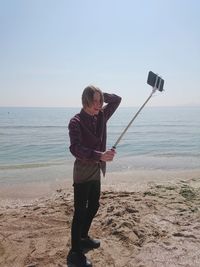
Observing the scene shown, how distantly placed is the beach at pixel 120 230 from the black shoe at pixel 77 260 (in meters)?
0.10

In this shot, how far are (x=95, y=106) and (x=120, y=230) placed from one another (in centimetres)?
215

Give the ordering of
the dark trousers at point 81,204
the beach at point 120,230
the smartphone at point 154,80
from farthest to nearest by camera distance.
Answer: the smartphone at point 154,80
the beach at point 120,230
the dark trousers at point 81,204

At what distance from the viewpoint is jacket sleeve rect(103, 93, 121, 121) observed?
5.01m

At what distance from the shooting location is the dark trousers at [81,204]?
181 inches

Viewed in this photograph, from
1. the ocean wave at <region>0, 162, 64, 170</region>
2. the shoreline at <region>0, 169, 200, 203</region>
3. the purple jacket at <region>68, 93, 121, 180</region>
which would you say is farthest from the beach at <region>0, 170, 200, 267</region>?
the ocean wave at <region>0, 162, 64, 170</region>

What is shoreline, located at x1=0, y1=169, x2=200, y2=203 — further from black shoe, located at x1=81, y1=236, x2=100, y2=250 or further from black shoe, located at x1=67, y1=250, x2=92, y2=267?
black shoe, located at x1=67, y1=250, x2=92, y2=267

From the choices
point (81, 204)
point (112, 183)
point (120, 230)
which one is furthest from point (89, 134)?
point (112, 183)

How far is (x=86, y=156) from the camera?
4.28 meters

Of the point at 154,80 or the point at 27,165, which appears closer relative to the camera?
the point at 154,80

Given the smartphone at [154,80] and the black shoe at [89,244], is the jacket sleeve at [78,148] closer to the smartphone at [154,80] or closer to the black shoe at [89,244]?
the smartphone at [154,80]

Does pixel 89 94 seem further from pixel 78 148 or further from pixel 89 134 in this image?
pixel 78 148

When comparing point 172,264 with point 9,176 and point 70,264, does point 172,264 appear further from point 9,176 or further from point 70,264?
point 9,176

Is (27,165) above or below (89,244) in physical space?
below

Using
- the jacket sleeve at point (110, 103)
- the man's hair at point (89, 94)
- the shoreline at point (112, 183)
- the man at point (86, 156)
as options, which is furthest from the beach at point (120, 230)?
the man's hair at point (89, 94)
